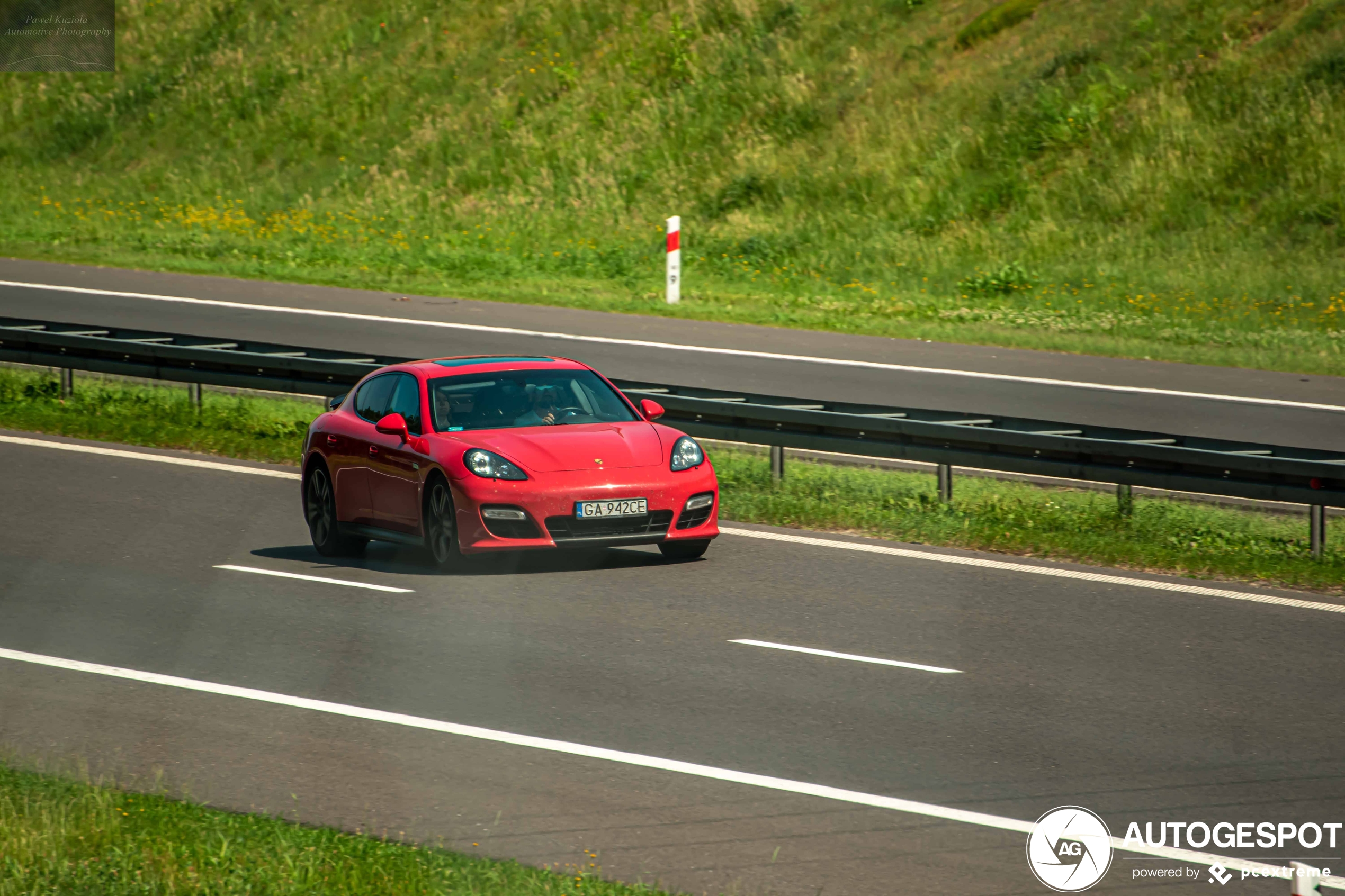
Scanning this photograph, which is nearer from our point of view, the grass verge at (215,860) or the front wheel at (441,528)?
the grass verge at (215,860)

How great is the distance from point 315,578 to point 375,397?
1832 millimetres

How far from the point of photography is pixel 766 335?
22922 mm

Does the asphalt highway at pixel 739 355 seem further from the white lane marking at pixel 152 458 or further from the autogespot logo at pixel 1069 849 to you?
the autogespot logo at pixel 1069 849

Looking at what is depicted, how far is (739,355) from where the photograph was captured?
70.3ft

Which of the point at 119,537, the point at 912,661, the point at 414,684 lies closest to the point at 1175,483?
the point at 912,661

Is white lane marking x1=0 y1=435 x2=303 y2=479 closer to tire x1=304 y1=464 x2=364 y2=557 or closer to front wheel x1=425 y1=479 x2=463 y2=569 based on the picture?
tire x1=304 y1=464 x2=364 y2=557

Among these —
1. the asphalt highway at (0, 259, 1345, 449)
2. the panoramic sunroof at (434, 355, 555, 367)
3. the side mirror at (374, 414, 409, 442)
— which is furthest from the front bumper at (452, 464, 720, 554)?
the asphalt highway at (0, 259, 1345, 449)

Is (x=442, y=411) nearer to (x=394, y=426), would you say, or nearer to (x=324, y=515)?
(x=394, y=426)

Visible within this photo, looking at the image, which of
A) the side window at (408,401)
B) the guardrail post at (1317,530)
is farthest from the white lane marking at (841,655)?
the guardrail post at (1317,530)

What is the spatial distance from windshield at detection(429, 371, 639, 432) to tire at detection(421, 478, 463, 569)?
1.64 feet

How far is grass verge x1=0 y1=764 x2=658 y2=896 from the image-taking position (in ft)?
18.8

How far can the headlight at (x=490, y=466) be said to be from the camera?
11234 mm

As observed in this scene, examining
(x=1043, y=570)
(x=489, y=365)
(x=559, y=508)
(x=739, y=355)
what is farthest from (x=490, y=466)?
(x=739, y=355)

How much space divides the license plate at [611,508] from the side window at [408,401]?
148cm
